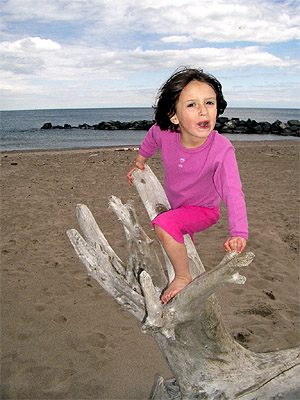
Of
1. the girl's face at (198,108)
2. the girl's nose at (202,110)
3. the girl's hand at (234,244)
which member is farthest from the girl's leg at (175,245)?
the girl's nose at (202,110)

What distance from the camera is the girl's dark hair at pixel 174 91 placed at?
2.62 metres

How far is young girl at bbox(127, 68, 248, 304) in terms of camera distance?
2459 mm

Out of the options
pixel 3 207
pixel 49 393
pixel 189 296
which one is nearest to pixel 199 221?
pixel 189 296

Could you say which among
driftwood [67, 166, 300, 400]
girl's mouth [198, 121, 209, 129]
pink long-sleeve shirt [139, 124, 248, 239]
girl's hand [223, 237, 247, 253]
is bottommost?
driftwood [67, 166, 300, 400]

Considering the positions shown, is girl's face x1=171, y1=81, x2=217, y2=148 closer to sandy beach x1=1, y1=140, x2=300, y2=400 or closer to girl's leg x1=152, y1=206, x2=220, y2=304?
girl's leg x1=152, y1=206, x2=220, y2=304

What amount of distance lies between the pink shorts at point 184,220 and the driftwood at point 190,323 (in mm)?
157

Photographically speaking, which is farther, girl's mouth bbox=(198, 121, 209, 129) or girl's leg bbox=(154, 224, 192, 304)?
girl's mouth bbox=(198, 121, 209, 129)

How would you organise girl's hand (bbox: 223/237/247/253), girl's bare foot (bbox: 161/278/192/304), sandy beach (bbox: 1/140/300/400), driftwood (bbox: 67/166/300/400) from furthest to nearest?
sandy beach (bbox: 1/140/300/400), girl's bare foot (bbox: 161/278/192/304), girl's hand (bbox: 223/237/247/253), driftwood (bbox: 67/166/300/400)

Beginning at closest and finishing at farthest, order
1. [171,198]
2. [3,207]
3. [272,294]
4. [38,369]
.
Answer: [171,198], [38,369], [272,294], [3,207]

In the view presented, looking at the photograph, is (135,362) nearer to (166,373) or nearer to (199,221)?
(166,373)

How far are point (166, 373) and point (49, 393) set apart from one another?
111 cm

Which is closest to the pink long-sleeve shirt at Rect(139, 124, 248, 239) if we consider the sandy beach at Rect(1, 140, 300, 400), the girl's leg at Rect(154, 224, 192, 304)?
the girl's leg at Rect(154, 224, 192, 304)

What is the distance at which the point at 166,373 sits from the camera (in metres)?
3.59

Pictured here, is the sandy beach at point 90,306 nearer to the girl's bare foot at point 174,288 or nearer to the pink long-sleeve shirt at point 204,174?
the girl's bare foot at point 174,288
